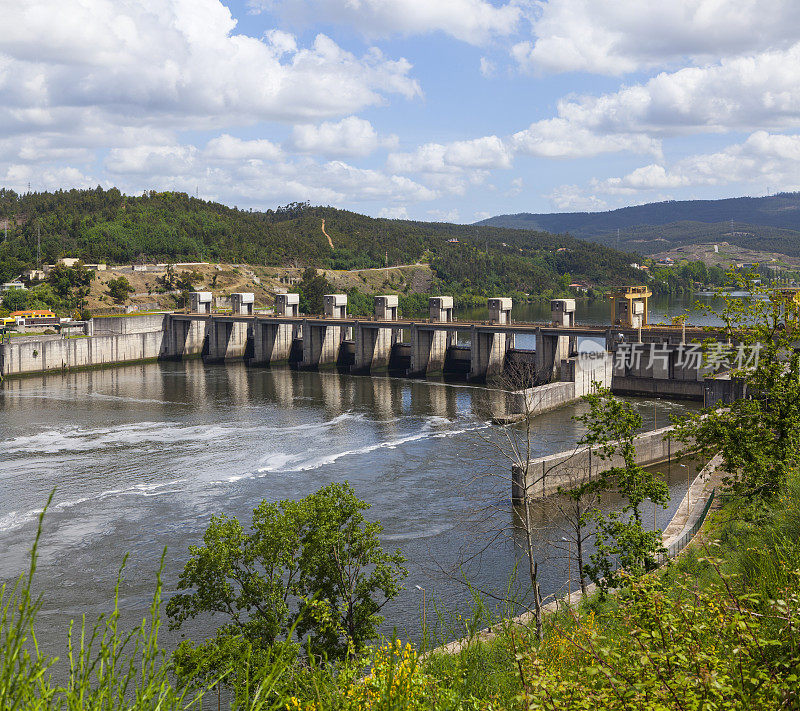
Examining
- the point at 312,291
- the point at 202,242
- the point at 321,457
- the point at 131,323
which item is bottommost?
the point at 321,457

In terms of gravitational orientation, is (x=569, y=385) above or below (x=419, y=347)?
below

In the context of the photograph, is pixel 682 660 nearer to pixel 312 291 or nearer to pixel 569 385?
pixel 569 385

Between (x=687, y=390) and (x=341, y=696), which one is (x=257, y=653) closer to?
(x=341, y=696)

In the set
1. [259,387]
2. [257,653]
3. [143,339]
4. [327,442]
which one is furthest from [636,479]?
[143,339]

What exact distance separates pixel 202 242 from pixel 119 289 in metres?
43.1

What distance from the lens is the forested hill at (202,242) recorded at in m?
137

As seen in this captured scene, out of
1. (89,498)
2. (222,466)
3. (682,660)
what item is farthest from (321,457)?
(682,660)

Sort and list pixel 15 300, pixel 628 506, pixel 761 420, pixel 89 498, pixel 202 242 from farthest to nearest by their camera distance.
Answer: pixel 202 242, pixel 15 300, pixel 89 498, pixel 761 420, pixel 628 506

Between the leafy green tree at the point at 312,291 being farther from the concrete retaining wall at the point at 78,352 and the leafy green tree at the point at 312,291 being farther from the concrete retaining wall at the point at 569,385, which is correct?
the concrete retaining wall at the point at 569,385

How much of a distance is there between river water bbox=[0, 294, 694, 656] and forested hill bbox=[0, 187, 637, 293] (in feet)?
222

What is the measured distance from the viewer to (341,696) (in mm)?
8086

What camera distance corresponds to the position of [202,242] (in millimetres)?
150000

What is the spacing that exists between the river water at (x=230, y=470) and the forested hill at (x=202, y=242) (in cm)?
6767

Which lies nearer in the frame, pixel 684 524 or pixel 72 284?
pixel 684 524
